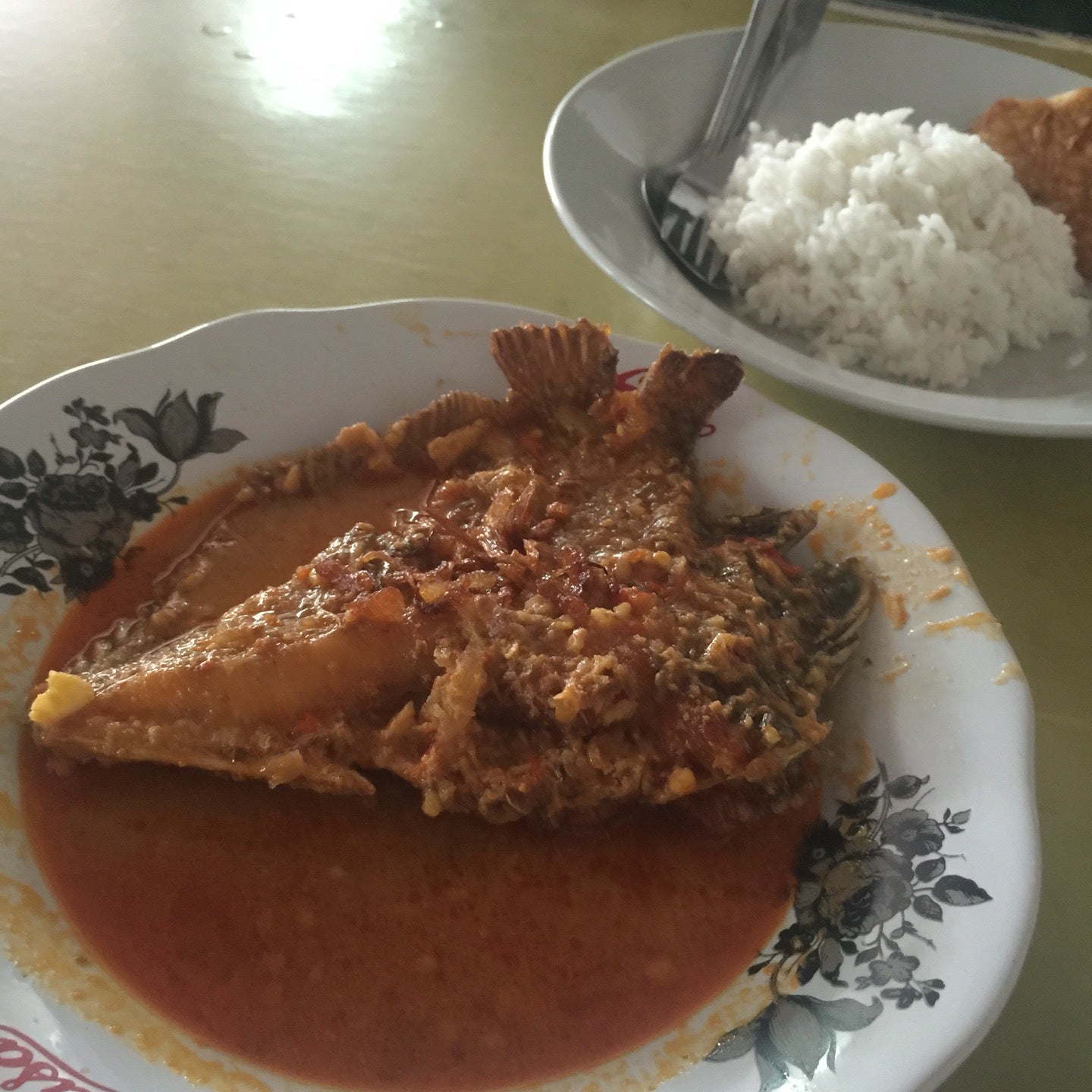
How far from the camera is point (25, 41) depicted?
274cm

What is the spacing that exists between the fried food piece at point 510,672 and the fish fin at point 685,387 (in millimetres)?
202

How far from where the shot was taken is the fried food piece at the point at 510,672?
4.08 feet

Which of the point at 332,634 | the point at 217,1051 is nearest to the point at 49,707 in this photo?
the point at 332,634

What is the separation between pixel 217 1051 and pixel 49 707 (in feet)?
1.63

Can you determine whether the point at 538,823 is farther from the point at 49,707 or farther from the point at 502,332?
the point at 502,332

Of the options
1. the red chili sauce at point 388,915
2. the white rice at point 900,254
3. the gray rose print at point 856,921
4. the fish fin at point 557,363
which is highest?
the white rice at point 900,254

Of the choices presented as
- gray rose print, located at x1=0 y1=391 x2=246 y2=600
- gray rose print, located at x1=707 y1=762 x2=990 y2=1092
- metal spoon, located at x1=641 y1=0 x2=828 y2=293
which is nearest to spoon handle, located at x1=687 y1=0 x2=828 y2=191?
metal spoon, located at x1=641 y1=0 x2=828 y2=293

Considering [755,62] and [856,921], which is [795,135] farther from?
[856,921]

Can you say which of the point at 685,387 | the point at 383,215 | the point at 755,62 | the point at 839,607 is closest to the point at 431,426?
the point at 685,387

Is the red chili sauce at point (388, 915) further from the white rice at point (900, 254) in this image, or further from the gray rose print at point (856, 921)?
the white rice at point (900, 254)

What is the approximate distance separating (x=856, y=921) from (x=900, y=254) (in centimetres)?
145

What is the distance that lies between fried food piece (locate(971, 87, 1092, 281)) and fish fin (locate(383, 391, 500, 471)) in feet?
5.24

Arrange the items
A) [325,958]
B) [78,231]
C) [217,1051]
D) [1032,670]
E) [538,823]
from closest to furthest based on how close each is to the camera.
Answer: [217,1051]
[325,958]
[538,823]
[1032,670]
[78,231]

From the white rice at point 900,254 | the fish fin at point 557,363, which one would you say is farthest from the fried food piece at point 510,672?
the white rice at point 900,254
